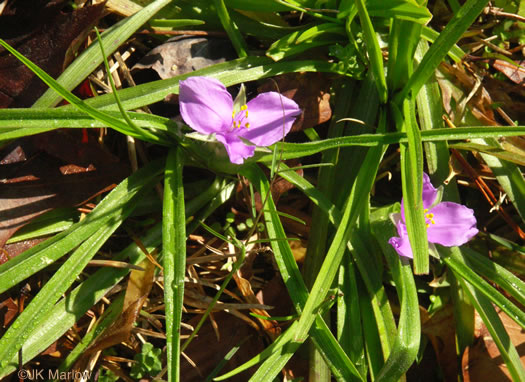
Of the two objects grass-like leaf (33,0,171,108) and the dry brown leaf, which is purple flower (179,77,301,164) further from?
the dry brown leaf

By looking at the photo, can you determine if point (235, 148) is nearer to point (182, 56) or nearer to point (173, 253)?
point (173, 253)

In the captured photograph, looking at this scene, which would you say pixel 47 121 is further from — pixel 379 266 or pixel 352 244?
pixel 379 266

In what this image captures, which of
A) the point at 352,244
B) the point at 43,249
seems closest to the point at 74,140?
the point at 43,249

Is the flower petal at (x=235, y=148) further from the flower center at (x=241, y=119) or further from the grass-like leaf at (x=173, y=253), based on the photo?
the grass-like leaf at (x=173, y=253)

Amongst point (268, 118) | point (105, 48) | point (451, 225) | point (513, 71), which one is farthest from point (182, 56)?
point (513, 71)

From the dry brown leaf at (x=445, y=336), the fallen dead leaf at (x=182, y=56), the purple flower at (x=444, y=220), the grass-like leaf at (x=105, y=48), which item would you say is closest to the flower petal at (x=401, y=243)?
the purple flower at (x=444, y=220)
